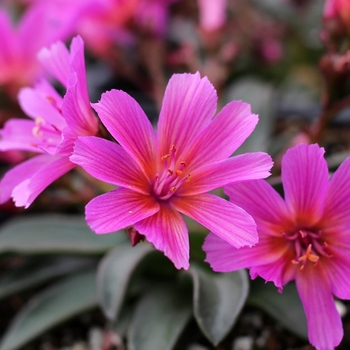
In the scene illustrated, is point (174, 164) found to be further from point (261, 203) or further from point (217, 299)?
point (217, 299)

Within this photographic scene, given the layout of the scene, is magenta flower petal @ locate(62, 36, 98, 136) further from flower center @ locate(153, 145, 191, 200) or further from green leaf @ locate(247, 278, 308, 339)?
green leaf @ locate(247, 278, 308, 339)

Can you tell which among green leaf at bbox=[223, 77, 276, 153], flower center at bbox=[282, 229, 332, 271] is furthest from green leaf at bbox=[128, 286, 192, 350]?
green leaf at bbox=[223, 77, 276, 153]

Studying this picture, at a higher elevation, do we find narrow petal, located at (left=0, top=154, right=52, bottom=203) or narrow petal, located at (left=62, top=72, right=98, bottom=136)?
narrow petal, located at (left=62, top=72, right=98, bottom=136)

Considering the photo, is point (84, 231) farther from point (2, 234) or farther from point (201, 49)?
point (201, 49)

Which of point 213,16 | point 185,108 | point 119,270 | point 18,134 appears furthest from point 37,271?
point 213,16

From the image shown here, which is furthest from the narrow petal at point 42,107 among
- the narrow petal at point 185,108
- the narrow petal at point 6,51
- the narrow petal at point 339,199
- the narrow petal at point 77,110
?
the narrow petal at point 6,51
